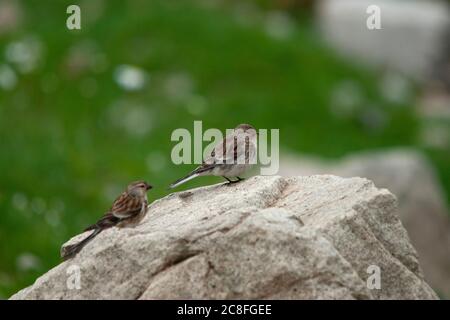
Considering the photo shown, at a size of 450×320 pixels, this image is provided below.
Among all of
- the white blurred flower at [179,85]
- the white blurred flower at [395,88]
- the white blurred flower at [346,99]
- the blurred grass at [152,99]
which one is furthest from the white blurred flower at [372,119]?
the white blurred flower at [179,85]

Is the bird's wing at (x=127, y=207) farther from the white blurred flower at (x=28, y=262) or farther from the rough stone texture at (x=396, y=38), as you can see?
the rough stone texture at (x=396, y=38)

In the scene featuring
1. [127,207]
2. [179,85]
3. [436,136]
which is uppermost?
[127,207]

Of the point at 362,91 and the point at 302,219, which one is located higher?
the point at 302,219

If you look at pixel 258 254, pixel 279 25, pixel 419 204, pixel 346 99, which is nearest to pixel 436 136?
pixel 346 99

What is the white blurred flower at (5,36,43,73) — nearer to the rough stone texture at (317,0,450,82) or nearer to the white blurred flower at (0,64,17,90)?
the white blurred flower at (0,64,17,90)

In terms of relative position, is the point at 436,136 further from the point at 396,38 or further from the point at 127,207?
the point at 127,207
